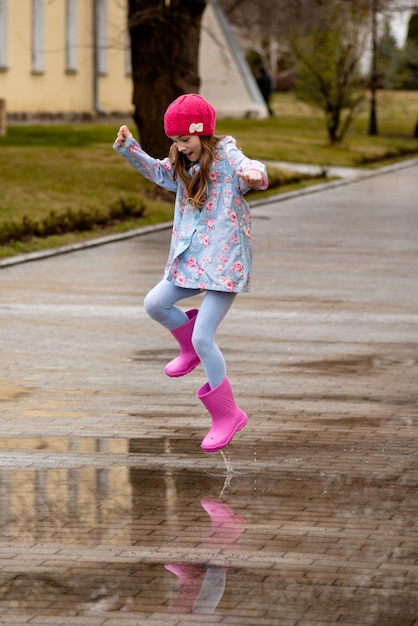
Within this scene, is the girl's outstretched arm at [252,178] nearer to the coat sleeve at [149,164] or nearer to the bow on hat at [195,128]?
the bow on hat at [195,128]

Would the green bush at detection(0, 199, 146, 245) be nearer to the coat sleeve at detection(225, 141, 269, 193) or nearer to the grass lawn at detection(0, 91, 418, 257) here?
the grass lawn at detection(0, 91, 418, 257)

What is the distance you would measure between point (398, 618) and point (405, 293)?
364 inches

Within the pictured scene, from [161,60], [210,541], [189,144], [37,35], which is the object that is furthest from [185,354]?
[37,35]

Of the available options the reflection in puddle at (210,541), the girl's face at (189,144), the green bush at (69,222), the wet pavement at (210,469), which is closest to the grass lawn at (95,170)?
the green bush at (69,222)

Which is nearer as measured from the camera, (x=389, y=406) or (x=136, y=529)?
(x=136, y=529)

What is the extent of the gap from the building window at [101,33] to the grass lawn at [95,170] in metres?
4.51

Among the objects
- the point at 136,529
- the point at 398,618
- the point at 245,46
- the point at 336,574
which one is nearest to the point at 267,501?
the point at 136,529

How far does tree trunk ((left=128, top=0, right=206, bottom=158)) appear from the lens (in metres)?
23.7

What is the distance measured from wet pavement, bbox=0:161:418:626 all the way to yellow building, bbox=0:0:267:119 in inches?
1149

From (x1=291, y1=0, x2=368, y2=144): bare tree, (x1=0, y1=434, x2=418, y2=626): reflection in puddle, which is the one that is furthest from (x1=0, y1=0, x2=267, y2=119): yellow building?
(x1=0, y1=434, x2=418, y2=626): reflection in puddle

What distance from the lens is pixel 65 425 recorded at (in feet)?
25.0

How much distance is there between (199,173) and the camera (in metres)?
6.81

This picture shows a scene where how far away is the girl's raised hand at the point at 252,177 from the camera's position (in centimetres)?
654

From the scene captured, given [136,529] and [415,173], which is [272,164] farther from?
[136,529]
